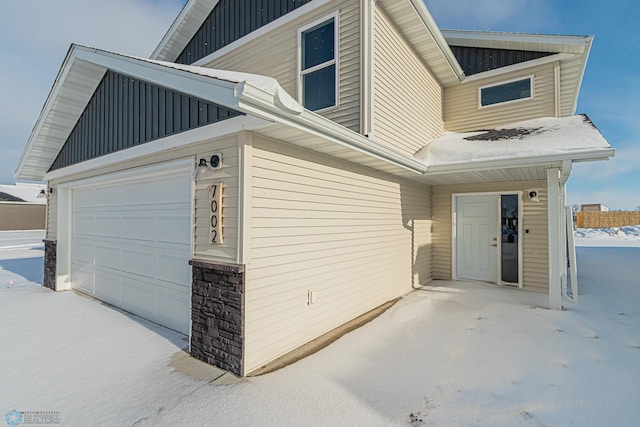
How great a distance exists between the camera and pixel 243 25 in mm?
6793

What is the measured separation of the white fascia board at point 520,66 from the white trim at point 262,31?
492 cm

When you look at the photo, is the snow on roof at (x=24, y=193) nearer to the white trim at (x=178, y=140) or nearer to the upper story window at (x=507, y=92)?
the white trim at (x=178, y=140)

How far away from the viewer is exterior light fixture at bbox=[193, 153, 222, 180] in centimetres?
352

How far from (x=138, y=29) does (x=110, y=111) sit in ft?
42.9

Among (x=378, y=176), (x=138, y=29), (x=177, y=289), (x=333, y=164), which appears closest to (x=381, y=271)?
(x=378, y=176)

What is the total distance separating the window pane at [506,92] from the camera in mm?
7852

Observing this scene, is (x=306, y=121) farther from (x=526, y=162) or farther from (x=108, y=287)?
(x=108, y=287)

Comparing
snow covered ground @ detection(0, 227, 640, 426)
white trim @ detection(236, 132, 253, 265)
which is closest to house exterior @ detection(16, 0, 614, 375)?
white trim @ detection(236, 132, 253, 265)

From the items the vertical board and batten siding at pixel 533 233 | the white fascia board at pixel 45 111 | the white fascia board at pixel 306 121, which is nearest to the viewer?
the white fascia board at pixel 306 121

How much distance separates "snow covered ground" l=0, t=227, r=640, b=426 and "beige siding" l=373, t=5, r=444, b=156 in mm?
3229

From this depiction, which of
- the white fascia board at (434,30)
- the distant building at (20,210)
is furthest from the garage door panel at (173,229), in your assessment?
the distant building at (20,210)

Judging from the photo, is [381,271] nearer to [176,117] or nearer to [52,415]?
[176,117]

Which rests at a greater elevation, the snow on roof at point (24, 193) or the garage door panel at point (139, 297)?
the snow on roof at point (24, 193)

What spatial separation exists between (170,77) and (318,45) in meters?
3.26
